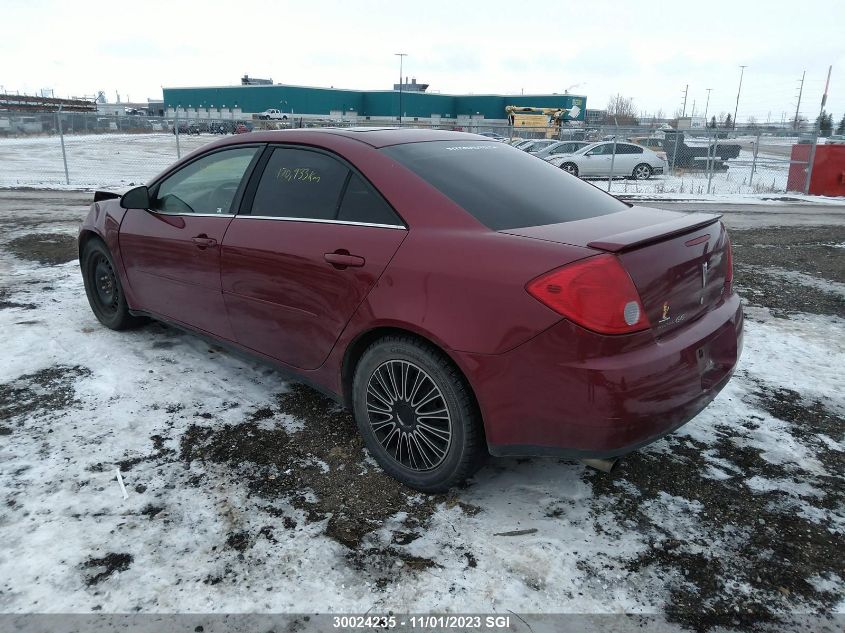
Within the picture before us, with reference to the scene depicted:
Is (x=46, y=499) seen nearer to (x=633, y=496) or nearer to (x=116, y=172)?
(x=633, y=496)

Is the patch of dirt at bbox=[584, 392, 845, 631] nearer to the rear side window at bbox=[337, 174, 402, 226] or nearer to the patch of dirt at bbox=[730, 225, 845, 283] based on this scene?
the rear side window at bbox=[337, 174, 402, 226]

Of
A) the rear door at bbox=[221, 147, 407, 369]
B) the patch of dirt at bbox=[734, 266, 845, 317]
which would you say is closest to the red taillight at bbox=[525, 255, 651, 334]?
the rear door at bbox=[221, 147, 407, 369]

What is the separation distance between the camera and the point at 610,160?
67.1 ft

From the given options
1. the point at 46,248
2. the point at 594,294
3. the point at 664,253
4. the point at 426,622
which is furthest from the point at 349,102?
the point at 426,622

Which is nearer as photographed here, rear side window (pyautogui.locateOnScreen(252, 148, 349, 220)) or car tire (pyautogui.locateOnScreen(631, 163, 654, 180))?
rear side window (pyautogui.locateOnScreen(252, 148, 349, 220))

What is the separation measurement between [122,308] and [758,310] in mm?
5527

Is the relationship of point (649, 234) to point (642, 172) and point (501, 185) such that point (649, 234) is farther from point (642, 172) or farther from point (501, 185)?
point (642, 172)

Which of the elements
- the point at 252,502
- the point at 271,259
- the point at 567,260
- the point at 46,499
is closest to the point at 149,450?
the point at 46,499

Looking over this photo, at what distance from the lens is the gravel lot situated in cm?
218

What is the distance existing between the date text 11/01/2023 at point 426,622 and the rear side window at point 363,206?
1599 millimetres

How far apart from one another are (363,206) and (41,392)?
2.44 m

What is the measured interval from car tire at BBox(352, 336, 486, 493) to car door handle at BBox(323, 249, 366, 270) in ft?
1.24

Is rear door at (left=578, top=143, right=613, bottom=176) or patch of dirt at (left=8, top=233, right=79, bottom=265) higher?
rear door at (left=578, top=143, right=613, bottom=176)

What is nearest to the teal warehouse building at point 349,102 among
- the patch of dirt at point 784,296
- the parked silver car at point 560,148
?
the parked silver car at point 560,148
